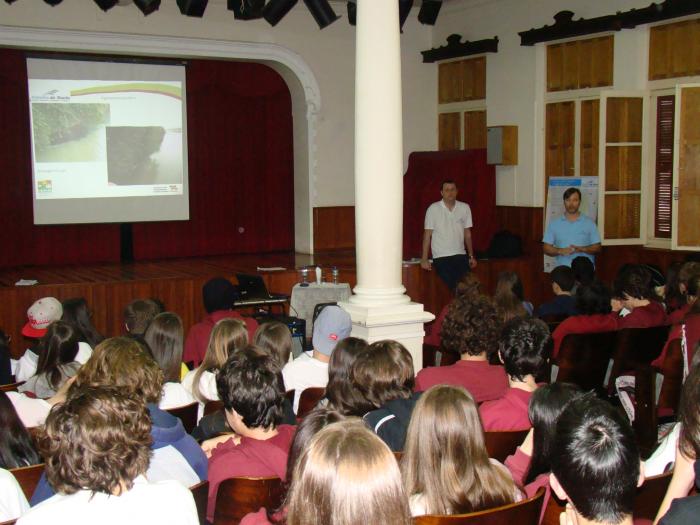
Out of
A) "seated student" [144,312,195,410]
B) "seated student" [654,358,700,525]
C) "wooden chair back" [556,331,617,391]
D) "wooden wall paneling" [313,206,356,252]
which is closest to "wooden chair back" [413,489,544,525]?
"seated student" [654,358,700,525]

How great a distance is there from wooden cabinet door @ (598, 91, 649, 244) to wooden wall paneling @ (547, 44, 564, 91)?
106 centimetres

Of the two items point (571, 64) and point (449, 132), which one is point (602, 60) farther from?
point (449, 132)

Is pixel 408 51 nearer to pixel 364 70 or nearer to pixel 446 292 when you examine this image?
pixel 446 292

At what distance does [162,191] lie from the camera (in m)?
10.3

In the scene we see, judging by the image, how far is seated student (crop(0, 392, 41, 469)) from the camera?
8.64 feet

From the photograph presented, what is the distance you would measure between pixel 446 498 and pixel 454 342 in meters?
1.71

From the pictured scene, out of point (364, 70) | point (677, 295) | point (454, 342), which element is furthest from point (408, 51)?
point (454, 342)

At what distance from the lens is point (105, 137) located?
9820 millimetres

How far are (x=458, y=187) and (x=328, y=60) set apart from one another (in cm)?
225

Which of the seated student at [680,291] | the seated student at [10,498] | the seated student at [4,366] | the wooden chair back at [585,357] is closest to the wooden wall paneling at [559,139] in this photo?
the seated student at [680,291]

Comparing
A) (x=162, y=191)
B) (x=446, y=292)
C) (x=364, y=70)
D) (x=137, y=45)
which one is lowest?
(x=446, y=292)

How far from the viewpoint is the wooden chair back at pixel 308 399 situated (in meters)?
3.61

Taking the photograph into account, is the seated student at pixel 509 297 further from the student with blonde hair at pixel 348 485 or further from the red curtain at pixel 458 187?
the red curtain at pixel 458 187

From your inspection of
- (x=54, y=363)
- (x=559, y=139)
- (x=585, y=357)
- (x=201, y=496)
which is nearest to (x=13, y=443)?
(x=201, y=496)
